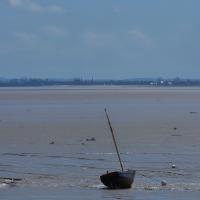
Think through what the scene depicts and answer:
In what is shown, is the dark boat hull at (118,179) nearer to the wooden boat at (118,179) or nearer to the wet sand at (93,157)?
the wooden boat at (118,179)

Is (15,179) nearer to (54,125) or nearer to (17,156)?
(17,156)

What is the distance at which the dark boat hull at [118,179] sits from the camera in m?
27.6

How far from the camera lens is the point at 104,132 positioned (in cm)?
5447

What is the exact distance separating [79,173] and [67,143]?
14.1 m

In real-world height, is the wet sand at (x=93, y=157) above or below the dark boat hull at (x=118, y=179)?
below

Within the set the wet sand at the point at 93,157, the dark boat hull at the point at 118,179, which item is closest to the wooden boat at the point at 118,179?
the dark boat hull at the point at 118,179

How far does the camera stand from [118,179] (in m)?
27.7

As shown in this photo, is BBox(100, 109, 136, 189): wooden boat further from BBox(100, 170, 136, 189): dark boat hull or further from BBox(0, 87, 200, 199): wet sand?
BBox(0, 87, 200, 199): wet sand

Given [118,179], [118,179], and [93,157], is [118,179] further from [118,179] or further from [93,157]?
[93,157]

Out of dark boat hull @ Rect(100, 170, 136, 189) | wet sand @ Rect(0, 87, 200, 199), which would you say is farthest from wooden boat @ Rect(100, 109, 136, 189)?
wet sand @ Rect(0, 87, 200, 199)

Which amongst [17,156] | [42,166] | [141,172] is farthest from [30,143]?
[141,172]

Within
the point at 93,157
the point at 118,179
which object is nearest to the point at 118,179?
the point at 118,179

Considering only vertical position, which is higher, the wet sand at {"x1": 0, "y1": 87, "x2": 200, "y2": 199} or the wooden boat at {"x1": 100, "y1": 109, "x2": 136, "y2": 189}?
the wooden boat at {"x1": 100, "y1": 109, "x2": 136, "y2": 189}

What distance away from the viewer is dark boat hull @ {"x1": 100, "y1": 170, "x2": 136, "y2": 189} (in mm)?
27562
